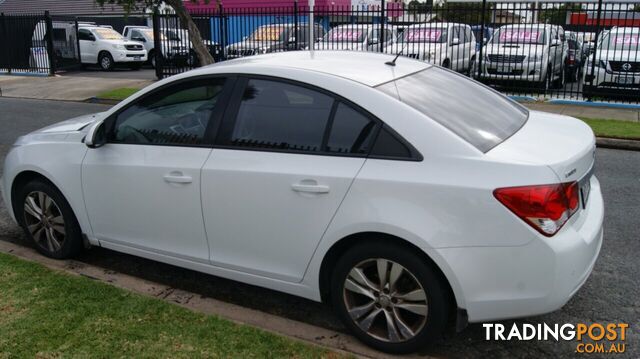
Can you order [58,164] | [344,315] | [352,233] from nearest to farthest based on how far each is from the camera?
[352,233] → [344,315] → [58,164]

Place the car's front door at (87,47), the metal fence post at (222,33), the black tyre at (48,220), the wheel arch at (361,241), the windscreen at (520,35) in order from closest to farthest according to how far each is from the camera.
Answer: the wheel arch at (361,241) < the black tyre at (48,220) < the windscreen at (520,35) < the metal fence post at (222,33) < the car's front door at (87,47)

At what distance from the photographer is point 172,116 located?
3.91 meters

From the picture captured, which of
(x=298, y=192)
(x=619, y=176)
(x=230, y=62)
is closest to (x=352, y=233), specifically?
(x=298, y=192)

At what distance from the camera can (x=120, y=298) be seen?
372 cm

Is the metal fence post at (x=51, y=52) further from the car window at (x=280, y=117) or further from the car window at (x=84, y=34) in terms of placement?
the car window at (x=280, y=117)

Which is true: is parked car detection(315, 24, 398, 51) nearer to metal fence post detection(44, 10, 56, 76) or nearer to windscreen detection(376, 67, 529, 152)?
metal fence post detection(44, 10, 56, 76)

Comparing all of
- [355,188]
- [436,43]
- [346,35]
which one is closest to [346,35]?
[346,35]

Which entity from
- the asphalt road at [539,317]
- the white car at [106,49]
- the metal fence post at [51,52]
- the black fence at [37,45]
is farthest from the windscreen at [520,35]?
the white car at [106,49]

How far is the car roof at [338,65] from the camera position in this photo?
11.5 ft

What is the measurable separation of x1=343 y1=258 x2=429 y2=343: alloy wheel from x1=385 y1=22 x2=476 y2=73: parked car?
12.7m

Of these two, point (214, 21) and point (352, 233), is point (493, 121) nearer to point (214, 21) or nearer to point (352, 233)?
point (352, 233)

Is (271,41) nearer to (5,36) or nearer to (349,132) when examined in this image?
(5,36)

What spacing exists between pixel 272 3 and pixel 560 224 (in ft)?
93.7

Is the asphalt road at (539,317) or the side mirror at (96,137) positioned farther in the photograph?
the side mirror at (96,137)
